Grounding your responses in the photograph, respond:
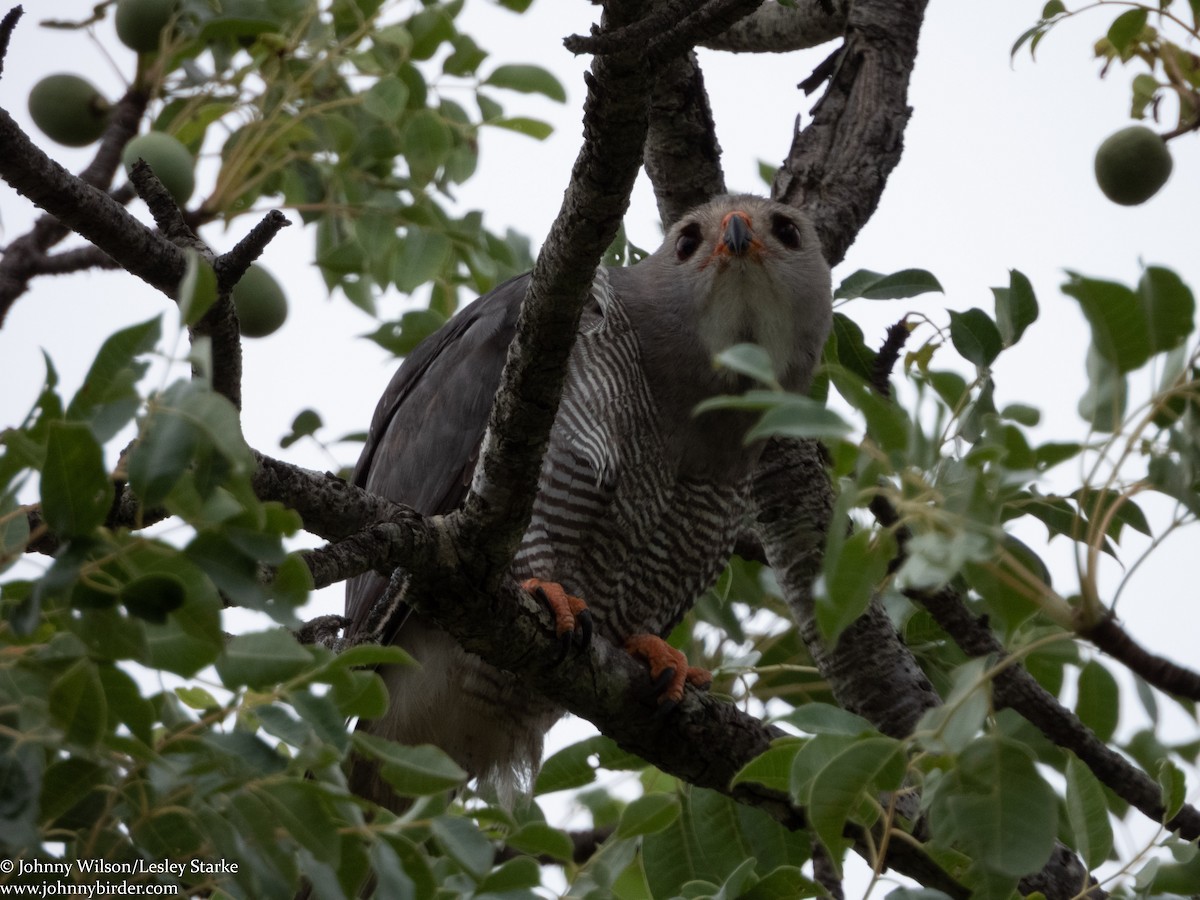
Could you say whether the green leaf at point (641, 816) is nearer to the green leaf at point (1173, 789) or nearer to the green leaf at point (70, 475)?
the green leaf at point (1173, 789)

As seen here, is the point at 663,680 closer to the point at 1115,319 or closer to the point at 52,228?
the point at 1115,319

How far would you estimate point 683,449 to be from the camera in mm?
4414

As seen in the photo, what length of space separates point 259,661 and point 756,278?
9.77 feet

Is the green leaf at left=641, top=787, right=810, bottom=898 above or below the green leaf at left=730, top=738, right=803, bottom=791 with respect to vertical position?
below

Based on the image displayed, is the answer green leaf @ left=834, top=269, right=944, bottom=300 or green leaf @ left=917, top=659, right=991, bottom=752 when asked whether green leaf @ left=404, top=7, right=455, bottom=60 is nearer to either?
green leaf @ left=834, top=269, right=944, bottom=300

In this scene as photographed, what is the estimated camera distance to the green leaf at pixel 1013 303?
10.3 ft

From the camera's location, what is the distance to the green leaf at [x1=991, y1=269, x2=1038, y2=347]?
313cm

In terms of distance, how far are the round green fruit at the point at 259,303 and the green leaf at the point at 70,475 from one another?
2540 mm

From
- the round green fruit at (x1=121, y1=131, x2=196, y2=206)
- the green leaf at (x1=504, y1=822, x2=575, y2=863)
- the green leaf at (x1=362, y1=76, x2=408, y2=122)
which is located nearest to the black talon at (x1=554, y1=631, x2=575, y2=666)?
the green leaf at (x1=504, y1=822, x2=575, y2=863)

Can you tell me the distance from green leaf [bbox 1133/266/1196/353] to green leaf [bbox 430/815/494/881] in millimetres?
1303

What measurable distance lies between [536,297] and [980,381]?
1.10 metres

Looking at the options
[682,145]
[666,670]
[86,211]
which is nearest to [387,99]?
[682,145]

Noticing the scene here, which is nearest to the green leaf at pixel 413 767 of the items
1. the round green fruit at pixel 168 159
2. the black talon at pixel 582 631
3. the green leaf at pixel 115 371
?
the green leaf at pixel 115 371

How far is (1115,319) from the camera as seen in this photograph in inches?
75.6
